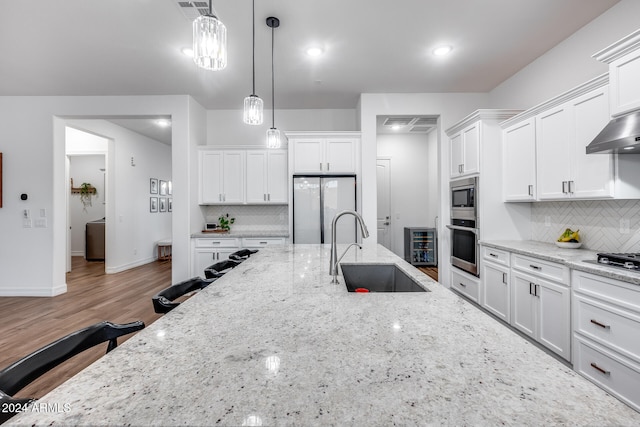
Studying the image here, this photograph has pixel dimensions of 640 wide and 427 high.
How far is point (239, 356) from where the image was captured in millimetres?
785

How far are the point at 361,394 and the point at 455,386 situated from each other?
20 cm

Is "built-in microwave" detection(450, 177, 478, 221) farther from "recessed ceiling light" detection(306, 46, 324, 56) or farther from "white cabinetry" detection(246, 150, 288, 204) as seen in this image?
"white cabinetry" detection(246, 150, 288, 204)

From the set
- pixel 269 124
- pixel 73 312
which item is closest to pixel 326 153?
pixel 269 124

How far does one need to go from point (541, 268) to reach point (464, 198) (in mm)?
1349

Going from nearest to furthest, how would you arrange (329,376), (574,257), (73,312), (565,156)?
(329,376)
(574,257)
(565,156)
(73,312)

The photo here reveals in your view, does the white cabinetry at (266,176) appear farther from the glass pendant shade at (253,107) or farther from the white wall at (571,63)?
the white wall at (571,63)

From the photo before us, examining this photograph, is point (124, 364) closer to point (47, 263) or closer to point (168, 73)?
point (168, 73)

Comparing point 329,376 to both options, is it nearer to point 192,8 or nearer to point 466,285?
point 192,8

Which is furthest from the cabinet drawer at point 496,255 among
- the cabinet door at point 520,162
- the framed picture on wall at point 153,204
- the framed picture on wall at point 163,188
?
the framed picture on wall at point 163,188

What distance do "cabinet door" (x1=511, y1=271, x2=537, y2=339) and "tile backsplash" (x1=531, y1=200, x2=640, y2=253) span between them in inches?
26.3

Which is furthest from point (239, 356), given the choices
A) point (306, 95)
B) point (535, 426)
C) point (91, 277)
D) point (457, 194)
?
point (91, 277)

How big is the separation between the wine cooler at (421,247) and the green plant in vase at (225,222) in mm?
3432

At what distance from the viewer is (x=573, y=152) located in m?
2.48

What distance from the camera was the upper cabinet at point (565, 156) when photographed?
7.16ft
